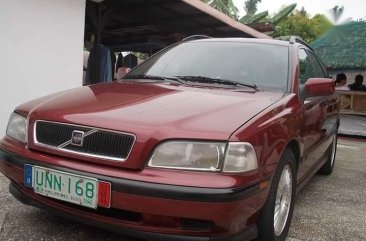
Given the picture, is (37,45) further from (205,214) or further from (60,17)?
(205,214)

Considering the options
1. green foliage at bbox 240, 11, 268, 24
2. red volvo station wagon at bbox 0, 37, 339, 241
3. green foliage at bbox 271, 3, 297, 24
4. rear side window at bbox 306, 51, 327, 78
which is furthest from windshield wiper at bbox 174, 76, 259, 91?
green foliage at bbox 271, 3, 297, 24

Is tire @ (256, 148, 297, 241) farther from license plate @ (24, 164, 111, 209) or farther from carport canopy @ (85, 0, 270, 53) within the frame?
carport canopy @ (85, 0, 270, 53)

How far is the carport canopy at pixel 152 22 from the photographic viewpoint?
7973 mm

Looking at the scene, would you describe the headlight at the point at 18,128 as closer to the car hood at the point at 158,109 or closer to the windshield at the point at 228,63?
the car hood at the point at 158,109

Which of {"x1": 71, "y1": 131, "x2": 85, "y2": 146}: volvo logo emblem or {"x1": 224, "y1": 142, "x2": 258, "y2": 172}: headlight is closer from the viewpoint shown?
{"x1": 224, "y1": 142, "x2": 258, "y2": 172}: headlight

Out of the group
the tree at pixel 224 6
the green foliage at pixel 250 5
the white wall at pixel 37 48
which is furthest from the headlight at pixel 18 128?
the green foliage at pixel 250 5

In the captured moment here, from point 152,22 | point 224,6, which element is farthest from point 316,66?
point 224,6

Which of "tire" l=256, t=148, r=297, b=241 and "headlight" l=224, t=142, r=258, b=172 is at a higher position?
"headlight" l=224, t=142, r=258, b=172

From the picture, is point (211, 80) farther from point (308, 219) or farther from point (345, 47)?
point (345, 47)

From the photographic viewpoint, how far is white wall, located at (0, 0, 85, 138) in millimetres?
5469

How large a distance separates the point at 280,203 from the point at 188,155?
994mm

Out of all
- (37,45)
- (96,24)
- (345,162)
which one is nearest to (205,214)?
(37,45)

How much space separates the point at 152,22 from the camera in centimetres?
963

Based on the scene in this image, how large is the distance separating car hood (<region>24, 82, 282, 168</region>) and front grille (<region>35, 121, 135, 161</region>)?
0.04 m
